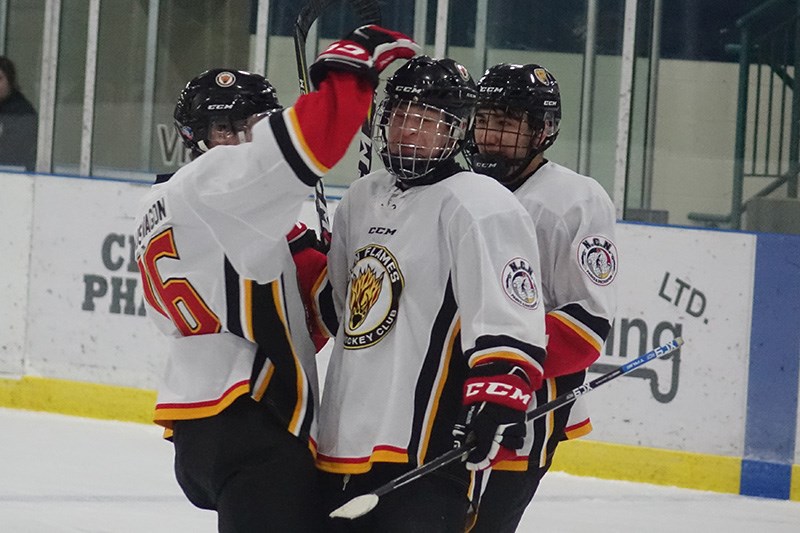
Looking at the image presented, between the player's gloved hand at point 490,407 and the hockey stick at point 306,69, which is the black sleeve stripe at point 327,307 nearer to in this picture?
the hockey stick at point 306,69

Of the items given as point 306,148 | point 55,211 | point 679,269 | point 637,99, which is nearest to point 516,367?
point 306,148

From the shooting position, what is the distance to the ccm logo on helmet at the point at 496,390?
1.62 m

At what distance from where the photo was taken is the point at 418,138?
1.75 metres

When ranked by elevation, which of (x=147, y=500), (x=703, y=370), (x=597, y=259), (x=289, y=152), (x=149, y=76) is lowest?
(x=147, y=500)

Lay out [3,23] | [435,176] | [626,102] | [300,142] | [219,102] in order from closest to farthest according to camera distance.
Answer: [300,142], [435,176], [219,102], [626,102], [3,23]

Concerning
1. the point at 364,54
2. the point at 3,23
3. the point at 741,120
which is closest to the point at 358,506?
the point at 364,54

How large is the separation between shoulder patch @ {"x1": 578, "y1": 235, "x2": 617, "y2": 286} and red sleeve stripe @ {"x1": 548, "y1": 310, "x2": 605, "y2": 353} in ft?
0.23

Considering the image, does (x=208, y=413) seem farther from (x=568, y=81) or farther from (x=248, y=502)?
(x=568, y=81)

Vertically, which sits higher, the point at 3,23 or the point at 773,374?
the point at 3,23

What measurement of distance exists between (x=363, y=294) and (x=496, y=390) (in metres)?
0.23

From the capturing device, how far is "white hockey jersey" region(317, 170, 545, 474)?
1.67 meters

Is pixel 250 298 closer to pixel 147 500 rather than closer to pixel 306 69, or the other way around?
pixel 306 69

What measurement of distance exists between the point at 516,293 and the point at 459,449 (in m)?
0.21

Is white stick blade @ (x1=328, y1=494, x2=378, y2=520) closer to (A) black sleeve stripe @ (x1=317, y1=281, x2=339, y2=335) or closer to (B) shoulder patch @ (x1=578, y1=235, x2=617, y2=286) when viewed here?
(A) black sleeve stripe @ (x1=317, y1=281, x2=339, y2=335)
